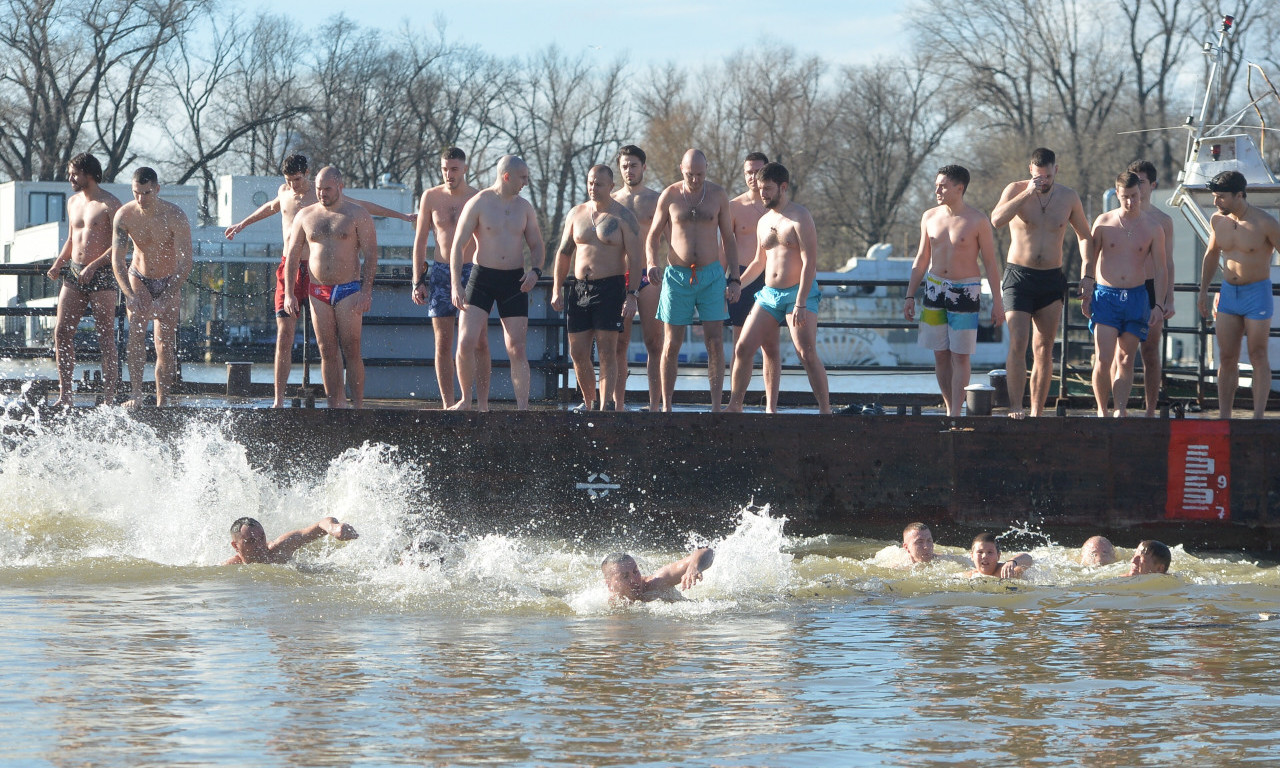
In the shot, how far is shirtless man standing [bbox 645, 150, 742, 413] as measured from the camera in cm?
1084

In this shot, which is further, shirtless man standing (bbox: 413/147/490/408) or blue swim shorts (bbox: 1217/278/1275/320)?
shirtless man standing (bbox: 413/147/490/408)

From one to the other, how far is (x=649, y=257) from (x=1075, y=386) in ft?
33.3

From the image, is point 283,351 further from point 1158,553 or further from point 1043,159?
point 1158,553

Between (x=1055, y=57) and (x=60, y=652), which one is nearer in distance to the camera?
(x=60, y=652)

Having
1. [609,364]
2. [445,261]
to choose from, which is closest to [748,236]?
[609,364]

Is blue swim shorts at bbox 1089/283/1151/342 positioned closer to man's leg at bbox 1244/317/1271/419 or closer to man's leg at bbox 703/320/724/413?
man's leg at bbox 1244/317/1271/419

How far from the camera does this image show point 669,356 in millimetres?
11016

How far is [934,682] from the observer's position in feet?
22.1

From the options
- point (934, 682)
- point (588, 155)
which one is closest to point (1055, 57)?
point (588, 155)

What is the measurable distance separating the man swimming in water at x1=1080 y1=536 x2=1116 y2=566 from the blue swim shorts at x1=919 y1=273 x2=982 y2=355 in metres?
1.58

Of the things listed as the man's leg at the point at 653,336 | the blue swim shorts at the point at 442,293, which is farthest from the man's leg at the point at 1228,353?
the blue swim shorts at the point at 442,293

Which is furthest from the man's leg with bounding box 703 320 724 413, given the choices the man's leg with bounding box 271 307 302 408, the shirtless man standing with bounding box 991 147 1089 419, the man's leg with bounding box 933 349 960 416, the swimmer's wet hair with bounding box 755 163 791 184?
the man's leg with bounding box 271 307 302 408

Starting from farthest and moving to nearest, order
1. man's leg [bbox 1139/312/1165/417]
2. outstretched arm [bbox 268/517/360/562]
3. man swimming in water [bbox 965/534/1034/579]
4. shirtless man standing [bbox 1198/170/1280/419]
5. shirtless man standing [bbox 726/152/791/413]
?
1. shirtless man standing [bbox 726/152/791/413]
2. man's leg [bbox 1139/312/1165/417]
3. shirtless man standing [bbox 1198/170/1280/419]
4. man swimming in water [bbox 965/534/1034/579]
5. outstretched arm [bbox 268/517/360/562]

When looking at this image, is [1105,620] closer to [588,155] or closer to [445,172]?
[445,172]
